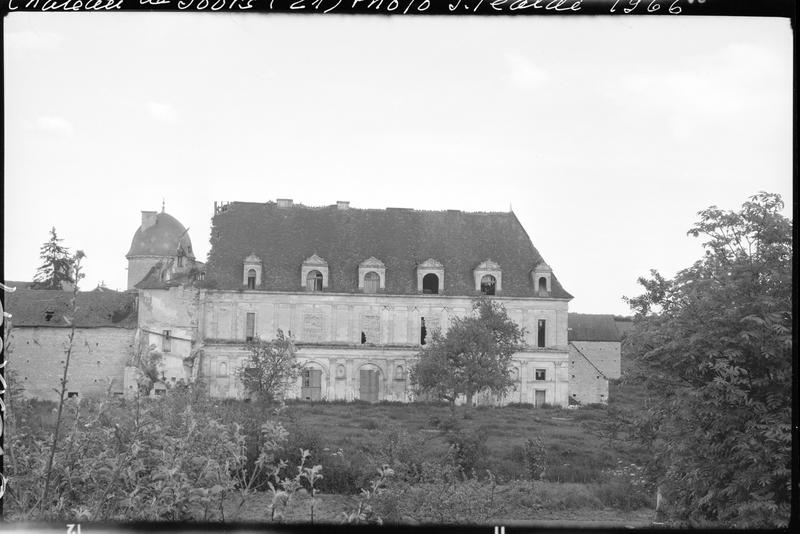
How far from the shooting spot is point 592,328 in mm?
48938

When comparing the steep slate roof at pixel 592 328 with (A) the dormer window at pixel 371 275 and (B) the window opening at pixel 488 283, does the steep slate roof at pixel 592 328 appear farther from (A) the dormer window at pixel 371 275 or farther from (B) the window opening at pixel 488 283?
(A) the dormer window at pixel 371 275

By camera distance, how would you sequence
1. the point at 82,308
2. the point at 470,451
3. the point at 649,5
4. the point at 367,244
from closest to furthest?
the point at 649,5 < the point at 470,451 < the point at 82,308 < the point at 367,244

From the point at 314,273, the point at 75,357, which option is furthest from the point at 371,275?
the point at 75,357

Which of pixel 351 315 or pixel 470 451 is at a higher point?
pixel 351 315

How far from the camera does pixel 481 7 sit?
251 inches

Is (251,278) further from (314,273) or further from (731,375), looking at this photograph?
(731,375)

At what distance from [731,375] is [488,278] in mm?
27495

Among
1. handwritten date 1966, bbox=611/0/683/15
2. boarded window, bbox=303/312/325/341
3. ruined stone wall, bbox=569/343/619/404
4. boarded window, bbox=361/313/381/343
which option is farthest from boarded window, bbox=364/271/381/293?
handwritten date 1966, bbox=611/0/683/15

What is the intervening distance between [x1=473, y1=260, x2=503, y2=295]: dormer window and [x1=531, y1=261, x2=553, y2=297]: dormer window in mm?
1558

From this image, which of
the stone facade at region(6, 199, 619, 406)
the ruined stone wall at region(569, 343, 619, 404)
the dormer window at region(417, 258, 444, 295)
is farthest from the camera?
the ruined stone wall at region(569, 343, 619, 404)

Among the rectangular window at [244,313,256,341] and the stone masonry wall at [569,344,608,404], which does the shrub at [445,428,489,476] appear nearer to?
the rectangular window at [244,313,256,341]

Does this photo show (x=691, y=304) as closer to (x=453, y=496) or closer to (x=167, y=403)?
(x=453, y=496)

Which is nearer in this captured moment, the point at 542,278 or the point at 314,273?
the point at 314,273

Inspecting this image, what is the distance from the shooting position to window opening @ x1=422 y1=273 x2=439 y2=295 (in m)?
36.8
